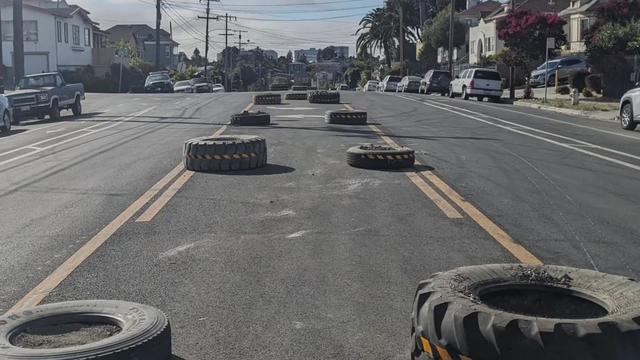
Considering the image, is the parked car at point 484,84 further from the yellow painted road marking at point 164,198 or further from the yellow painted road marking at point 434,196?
the yellow painted road marking at point 164,198

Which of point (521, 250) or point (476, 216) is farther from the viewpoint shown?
point (476, 216)

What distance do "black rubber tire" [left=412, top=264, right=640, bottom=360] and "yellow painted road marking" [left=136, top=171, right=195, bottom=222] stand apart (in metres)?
5.33

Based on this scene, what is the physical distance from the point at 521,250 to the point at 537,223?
147 cm

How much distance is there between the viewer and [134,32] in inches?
4857

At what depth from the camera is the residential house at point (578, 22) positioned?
61.4 m

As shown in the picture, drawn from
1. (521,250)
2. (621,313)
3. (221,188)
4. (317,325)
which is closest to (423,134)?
(221,188)

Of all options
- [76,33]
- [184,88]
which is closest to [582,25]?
[184,88]

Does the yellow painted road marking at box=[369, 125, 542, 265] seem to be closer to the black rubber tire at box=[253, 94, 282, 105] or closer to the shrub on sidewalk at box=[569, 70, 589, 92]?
the black rubber tire at box=[253, 94, 282, 105]

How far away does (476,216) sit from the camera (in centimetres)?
926

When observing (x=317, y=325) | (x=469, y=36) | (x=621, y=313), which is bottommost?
(x=317, y=325)

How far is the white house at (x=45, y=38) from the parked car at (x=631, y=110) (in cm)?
5428

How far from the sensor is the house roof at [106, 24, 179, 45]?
125 meters

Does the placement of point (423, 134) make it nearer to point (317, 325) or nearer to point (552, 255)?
point (552, 255)

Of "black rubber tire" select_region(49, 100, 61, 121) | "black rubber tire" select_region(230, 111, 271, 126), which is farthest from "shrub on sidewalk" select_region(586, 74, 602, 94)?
"black rubber tire" select_region(49, 100, 61, 121)
